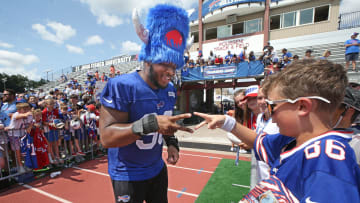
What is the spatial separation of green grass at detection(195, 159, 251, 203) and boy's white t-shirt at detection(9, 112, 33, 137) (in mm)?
4368

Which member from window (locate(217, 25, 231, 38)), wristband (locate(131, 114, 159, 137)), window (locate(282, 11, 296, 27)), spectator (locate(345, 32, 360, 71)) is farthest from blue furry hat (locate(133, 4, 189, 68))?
window (locate(217, 25, 231, 38))

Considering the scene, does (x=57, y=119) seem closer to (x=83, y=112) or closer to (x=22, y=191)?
(x=83, y=112)

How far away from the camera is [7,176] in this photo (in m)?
3.78

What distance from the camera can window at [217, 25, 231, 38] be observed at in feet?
59.3

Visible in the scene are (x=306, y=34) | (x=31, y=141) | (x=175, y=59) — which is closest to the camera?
(x=175, y=59)

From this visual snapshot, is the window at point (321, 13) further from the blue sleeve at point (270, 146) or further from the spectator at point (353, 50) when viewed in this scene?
the blue sleeve at point (270, 146)

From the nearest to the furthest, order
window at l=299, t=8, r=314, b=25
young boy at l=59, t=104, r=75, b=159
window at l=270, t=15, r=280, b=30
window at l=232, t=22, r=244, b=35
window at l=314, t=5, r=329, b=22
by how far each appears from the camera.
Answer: young boy at l=59, t=104, r=75, b=159, window at l=314, t=5, r=329, b=22, window at l=299, t=8, r=314, b=25, window at l=270, t=15, r=280, b=30, window at l=232, t=22, r=244, b=35

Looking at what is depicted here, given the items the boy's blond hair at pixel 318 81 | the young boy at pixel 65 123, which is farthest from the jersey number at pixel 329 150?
the young boy at pixel 65 123

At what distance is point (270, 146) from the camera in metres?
1.22

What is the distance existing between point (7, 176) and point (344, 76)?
19.5ft

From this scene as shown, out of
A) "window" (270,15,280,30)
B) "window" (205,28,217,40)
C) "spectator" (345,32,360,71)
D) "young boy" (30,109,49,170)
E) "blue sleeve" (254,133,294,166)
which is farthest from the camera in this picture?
"window" (205,28,217,40)

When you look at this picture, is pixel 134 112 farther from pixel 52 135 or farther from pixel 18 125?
pixel 52 135

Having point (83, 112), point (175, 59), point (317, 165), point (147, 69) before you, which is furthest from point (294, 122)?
point (83, 112)

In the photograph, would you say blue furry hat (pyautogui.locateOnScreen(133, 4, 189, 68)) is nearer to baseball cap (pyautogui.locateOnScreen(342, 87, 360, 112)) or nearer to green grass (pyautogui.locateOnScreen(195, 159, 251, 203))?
baseball cap (pyautogui.locateOnScreen(342, 87, 360, 112))
